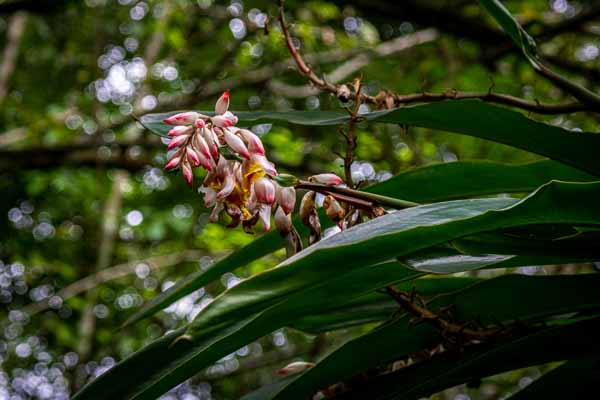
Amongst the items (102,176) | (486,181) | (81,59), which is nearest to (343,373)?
(486,181)

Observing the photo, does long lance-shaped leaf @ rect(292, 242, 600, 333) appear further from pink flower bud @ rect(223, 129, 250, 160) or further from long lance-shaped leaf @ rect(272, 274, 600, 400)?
pink flower bud @ rect(223, 129, 250, 160)

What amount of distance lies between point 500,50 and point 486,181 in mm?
1526

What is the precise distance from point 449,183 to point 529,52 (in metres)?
0.14

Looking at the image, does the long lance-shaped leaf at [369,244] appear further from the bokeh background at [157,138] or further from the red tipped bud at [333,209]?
the bokeh background at [157,138]

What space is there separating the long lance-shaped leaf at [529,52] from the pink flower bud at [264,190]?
0.25 m

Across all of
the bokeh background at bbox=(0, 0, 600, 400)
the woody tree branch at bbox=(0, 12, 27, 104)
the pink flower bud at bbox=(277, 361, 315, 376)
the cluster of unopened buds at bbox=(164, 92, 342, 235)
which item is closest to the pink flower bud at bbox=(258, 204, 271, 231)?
the cluster of unopened buds at bbox=(164, 92, 342, 235)

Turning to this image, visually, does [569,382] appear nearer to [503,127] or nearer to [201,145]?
[503,127]

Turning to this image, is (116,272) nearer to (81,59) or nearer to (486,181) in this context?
(81,59)

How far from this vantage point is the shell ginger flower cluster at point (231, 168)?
0.45 meters

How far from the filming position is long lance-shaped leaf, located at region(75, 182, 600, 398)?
317 mm

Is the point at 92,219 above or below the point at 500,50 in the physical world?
below

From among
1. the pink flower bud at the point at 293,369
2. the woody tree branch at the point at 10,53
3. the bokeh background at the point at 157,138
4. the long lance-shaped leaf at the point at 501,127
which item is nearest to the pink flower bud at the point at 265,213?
the long lance-shaped leaf at the point at 501,127

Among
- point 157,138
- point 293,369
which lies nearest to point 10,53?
point 157,138

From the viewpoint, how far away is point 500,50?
197 cm
